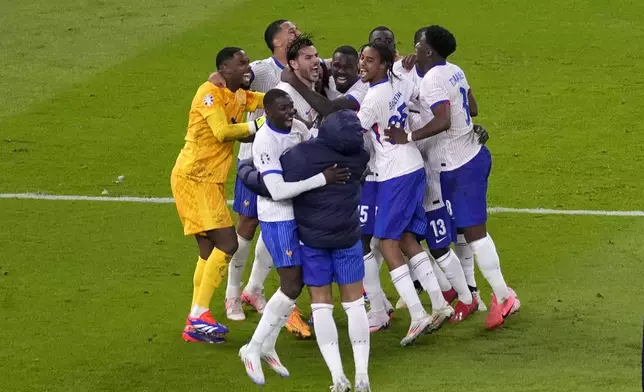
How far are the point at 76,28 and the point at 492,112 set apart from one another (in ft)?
21.5

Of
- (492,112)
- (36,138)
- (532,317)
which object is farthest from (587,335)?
(36,138)

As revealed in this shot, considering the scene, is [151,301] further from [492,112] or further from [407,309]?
[492,112]

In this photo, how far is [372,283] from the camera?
33.1 feet

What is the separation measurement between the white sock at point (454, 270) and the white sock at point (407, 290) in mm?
521

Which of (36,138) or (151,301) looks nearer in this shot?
(151,301)

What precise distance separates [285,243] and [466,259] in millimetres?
2409

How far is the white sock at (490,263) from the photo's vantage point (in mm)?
10070

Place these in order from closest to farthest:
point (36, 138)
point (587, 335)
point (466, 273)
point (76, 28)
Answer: point (587, 335)
point (466, 273)
point (36, 138)
point (76, 28)

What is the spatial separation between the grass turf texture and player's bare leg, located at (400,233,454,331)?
0.70ft

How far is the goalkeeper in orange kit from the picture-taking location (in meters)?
9.82

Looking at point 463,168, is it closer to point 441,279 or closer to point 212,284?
point 441,279

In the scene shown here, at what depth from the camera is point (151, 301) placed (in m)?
10.9

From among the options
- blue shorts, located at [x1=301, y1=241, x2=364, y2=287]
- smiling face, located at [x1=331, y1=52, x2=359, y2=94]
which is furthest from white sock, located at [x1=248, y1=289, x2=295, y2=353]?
smiling face, located at [x1=331, y1=52, x2=359, y2=94]

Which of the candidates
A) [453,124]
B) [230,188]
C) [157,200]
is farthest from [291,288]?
[230,188]
